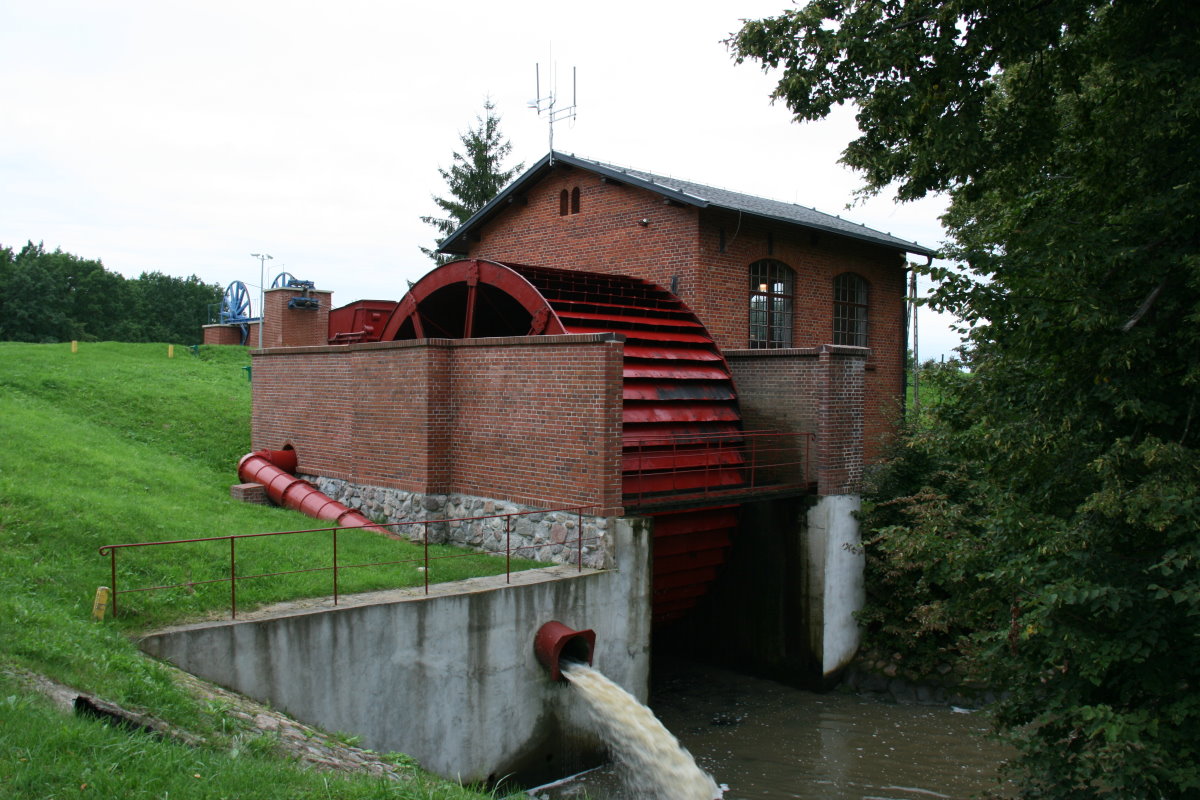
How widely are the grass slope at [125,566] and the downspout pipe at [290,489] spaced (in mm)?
388

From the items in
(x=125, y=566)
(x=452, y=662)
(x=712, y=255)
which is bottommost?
(x=452, y=662)

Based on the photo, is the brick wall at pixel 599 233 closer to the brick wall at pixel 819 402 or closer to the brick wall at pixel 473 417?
the brick wall at pixel 819 402

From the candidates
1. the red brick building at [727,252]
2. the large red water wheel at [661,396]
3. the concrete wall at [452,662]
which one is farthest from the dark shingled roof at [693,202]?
the concrete wall at [452,662]

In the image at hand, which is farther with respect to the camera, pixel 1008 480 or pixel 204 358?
pixel 204 358

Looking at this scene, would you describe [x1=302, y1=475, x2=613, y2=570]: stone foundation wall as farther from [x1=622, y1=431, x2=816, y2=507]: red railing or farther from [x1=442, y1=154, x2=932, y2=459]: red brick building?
[x1=442, y1=154, x2=932, y2=459]: red brick building

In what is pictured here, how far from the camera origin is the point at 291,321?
830 inches

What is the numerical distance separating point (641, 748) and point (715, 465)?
4.08 m

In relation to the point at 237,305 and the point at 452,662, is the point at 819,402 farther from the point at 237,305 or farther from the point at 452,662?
the point at 237,305

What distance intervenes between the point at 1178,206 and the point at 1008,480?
274cm

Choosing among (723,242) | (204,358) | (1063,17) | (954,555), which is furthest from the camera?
(204,358)

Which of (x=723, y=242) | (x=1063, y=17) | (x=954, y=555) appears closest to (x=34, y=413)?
(x=723, y=242)

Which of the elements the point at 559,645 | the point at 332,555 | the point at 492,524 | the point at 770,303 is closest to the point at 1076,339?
the point at 559,645

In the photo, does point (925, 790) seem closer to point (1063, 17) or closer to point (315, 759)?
point (315, 759)

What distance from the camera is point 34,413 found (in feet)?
51.0
